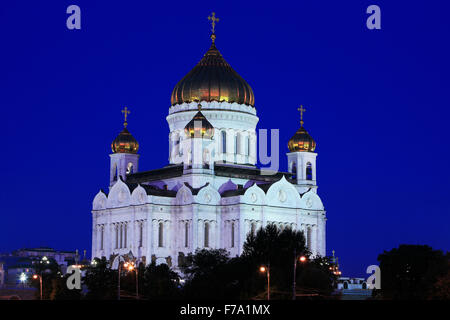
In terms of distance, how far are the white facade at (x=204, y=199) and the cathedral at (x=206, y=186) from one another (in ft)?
0.24

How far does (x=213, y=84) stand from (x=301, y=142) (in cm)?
864

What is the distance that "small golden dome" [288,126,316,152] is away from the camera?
101 m

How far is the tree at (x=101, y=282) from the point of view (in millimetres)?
78000

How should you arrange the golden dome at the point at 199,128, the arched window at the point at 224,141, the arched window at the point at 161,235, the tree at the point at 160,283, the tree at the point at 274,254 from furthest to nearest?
the arched window at the point at 224,141 < the golden dome at the point at 199,128 < the arched window at the point at 161,235 < the tree at the point at 160,283 < the tree at the point at 274,254

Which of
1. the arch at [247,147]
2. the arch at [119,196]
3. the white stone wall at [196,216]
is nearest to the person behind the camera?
the white stone wall at [196,216]

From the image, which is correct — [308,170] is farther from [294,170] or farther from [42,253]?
[42,253]

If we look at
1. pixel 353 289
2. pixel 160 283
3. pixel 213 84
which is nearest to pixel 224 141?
pixel 213 84

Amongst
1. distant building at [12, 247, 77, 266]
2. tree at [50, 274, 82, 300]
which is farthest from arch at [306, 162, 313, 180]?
distant building at [12, 247, 77, 266]

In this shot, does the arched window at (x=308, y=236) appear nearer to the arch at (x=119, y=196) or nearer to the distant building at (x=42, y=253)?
the arch at (x=119, y=196)

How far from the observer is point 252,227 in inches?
3637

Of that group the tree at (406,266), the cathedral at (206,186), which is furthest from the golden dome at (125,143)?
the tree at (406,266)

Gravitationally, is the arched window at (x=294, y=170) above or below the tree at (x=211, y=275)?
above
